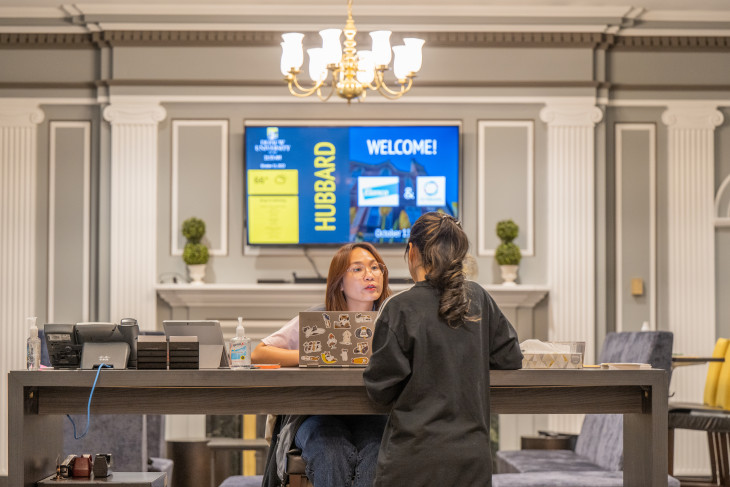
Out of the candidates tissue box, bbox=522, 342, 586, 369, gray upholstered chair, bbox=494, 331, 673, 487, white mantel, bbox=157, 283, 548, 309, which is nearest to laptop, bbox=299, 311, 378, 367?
tissue box, bbox=522, 342, 586, 369

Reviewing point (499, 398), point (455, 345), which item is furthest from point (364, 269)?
point (455, 345)

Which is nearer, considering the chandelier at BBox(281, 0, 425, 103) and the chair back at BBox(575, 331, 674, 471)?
the chair back at BBox(575, 331, 674, 471)

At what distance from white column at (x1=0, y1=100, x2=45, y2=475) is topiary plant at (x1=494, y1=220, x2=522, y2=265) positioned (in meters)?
3.11

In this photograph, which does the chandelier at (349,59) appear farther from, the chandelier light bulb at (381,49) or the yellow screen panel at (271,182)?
the yellow screen panel at (271,182)

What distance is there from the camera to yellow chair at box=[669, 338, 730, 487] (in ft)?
16.6

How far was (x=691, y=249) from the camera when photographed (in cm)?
645

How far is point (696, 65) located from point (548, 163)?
1.27 meters

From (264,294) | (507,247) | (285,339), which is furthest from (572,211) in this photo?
(285,339)

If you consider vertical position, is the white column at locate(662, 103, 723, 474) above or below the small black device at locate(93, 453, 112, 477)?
above

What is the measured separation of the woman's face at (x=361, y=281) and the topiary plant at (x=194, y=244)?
2.66 meters

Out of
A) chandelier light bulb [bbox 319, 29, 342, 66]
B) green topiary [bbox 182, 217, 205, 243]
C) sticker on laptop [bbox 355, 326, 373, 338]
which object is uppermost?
chandelier light bulb [bbox 319, 29, 342, 66]

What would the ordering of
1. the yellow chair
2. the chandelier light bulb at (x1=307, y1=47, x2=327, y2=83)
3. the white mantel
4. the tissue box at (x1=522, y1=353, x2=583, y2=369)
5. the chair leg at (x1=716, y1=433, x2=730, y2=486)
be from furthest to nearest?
the white mantel
the chair leg at (x1=716, y1=433, x2=730, y2=486)
the yellow chair
the chandelier light bulb at (x1=307, y1=47, x2=327, y2=83)
the tissue box at (x1=522, y1=353, x2=583, y2=369)

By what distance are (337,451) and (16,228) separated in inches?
161

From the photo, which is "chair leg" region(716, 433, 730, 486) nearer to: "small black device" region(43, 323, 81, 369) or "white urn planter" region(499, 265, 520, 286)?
"white urn planter" region(499, 265, 520, 286)
